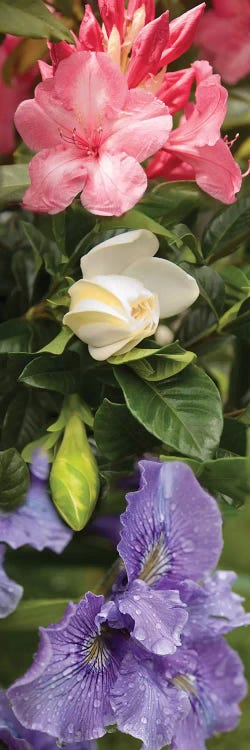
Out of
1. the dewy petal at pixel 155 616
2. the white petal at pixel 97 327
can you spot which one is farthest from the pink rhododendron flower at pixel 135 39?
the dewy petal at pixel 155 616

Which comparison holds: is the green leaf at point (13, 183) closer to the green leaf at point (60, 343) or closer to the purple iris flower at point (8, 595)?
the green leaf at point (60, 343)

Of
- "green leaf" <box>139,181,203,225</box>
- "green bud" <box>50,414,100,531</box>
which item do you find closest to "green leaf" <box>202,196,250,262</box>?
"green leaf" <box>139,181,203,225</box>

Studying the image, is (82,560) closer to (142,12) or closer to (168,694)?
(168,694)

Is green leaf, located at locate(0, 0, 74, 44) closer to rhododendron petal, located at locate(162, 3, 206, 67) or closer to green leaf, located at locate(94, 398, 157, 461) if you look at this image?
rhododendron petal, located at locate(162, 3, 206, 67)

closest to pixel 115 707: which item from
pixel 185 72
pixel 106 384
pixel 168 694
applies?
pixel 168 694

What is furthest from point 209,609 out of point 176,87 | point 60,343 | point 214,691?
point 176,87
